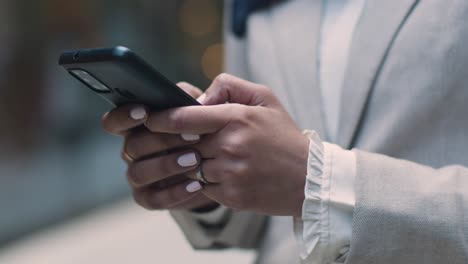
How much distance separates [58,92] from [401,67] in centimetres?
314

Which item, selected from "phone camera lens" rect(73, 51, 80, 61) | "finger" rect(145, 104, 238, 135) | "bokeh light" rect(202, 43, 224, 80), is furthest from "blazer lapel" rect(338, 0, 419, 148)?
"bokeh light" rect(202, 43, 224, 80)

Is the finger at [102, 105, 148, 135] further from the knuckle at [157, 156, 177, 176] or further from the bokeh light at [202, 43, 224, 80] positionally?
the bokeh light at [202, 43, 224, 80]

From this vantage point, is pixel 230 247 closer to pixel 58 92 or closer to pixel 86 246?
pixel 86 246

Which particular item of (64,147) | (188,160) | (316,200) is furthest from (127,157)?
(64,147)

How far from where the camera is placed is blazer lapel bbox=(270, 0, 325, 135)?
1.01 metres

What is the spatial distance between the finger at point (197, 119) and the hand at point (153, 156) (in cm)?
3

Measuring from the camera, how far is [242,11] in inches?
47.2

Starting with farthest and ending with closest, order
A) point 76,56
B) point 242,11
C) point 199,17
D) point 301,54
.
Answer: point 199,17 → point 242,11 → point 301,54 → point 76,56

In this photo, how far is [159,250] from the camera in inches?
120

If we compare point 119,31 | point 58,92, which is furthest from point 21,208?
point 119,31

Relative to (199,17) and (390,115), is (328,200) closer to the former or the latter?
(390,115)

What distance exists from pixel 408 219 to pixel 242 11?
0.61 m

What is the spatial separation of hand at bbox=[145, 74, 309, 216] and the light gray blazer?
0.29ft

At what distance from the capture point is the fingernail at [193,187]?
0.82 m
